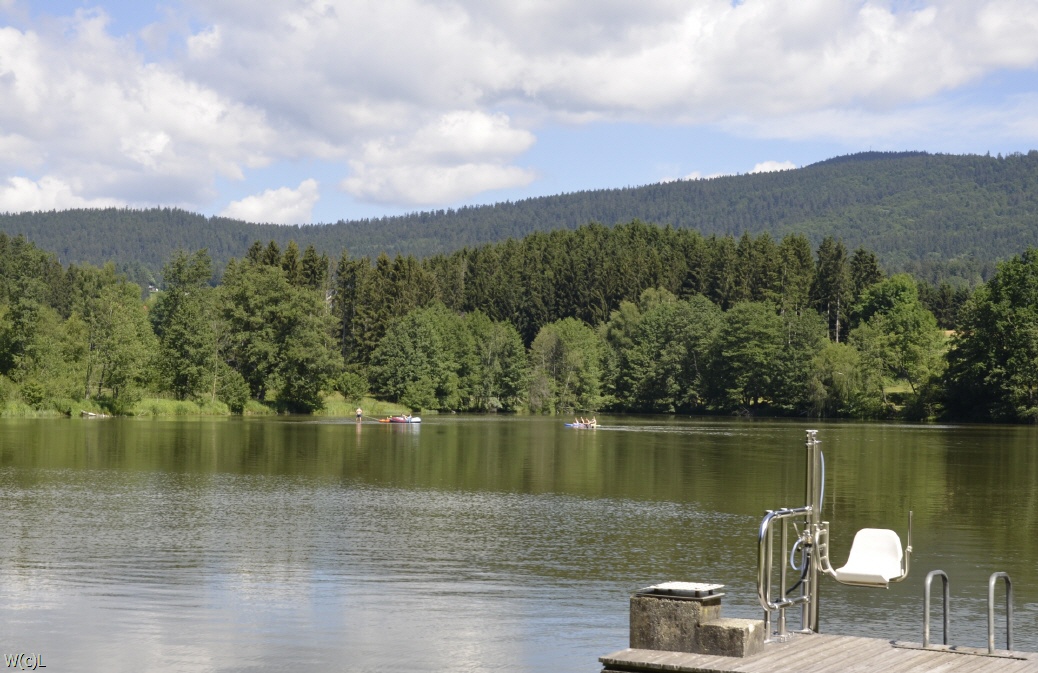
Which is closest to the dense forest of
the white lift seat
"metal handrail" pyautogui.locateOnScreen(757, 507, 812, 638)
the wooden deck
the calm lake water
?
the calm lake water

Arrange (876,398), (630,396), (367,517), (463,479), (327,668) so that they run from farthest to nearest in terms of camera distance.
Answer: (630,396) < (876,398) < (463,479) < (367,517) < (327,668)

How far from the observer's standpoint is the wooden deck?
488 inches

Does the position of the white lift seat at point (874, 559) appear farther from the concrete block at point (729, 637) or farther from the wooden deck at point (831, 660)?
the concrete block at point (729, 637)

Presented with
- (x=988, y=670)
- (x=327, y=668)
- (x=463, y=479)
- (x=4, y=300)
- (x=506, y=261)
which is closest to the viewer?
(x=988, y=670)

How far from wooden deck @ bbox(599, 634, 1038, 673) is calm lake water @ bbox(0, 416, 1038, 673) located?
9.83 ft

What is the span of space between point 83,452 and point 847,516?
33978 millimetres

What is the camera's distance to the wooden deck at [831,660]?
12406 millimetres

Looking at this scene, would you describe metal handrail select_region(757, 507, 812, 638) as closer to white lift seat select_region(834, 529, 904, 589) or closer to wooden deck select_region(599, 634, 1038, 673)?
wooden deck select_region(599, 634, 1038, 673)

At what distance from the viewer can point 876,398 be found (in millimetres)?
112875

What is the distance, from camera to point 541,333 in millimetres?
137875

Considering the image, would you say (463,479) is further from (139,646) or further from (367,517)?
(139,646)

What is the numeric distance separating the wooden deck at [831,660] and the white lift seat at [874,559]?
3.10ft

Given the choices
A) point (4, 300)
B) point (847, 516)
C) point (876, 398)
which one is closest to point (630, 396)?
point (876, 398)

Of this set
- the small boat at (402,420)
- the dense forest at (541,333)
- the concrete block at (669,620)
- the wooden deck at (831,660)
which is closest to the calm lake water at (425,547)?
the concrete block at (669,620)
